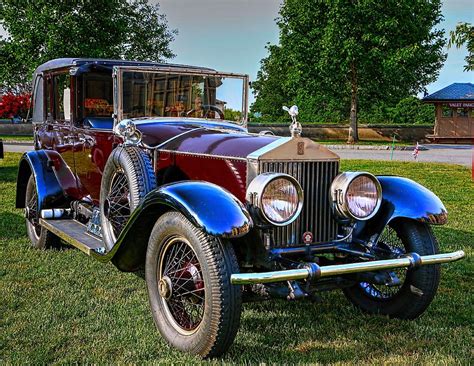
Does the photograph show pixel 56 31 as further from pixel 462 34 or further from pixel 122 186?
pixel 122 186

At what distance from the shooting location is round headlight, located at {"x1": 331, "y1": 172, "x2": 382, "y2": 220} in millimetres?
3664

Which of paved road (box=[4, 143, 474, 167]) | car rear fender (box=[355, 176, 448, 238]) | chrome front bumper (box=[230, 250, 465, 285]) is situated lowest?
paved road (box=[4, 143, 474, 167])

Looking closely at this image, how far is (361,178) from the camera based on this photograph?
3701mm

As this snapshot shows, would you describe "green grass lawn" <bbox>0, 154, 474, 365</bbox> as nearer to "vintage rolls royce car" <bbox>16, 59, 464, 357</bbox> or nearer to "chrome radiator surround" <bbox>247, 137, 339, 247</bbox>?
"vintage rolls royce car" <bbox>16, 59, 464, 357</bbox>

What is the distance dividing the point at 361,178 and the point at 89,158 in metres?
2.70

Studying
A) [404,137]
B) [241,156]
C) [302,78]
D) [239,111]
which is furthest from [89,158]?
[404,137]

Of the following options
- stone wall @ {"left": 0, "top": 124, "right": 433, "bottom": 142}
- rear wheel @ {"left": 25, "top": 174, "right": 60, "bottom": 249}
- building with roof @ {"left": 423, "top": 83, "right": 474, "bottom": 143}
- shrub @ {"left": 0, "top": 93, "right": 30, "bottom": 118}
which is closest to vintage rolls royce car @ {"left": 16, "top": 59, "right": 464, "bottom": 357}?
rear wheel @ {"left": 25, "top": 174, "right": 60, "bottom": 249}

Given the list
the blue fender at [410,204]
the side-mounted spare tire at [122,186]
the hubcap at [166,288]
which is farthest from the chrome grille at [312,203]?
the side-mounted spare tire at [122,186]

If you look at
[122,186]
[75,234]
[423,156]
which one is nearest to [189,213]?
[122,186]

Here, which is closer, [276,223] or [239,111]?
[276,223]

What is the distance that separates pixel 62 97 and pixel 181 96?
1.31m

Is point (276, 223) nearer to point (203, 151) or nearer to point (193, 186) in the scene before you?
point (193, 186)

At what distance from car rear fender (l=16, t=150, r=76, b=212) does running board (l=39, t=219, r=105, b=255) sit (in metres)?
0.28

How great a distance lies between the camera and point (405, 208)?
392 cm
